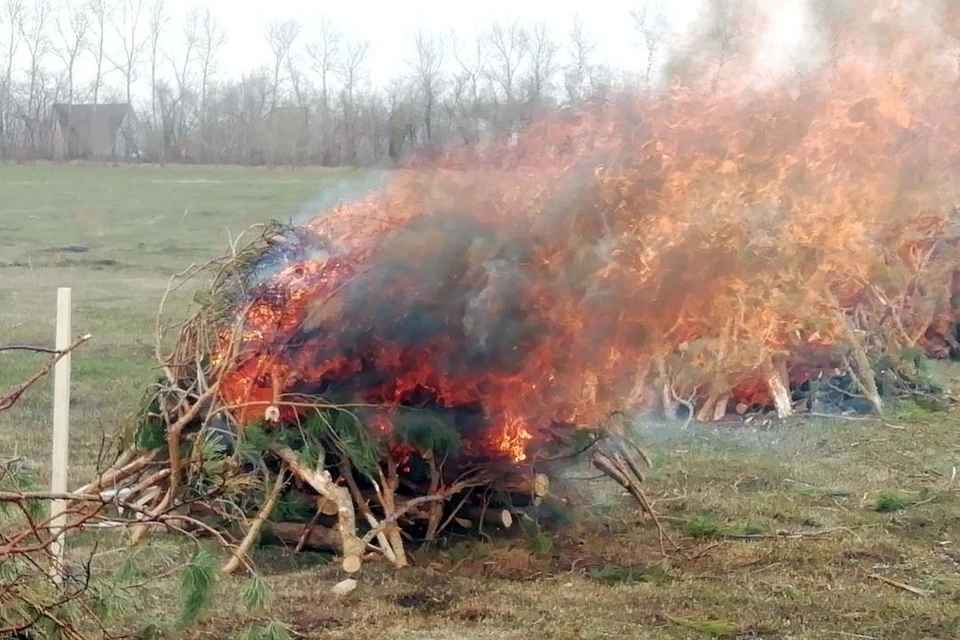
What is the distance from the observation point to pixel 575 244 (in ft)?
17.8

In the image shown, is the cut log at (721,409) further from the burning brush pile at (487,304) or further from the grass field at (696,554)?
the burning brush pile at (487,304)

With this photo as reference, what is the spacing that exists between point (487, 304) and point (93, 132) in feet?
103

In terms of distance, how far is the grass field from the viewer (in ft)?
14.8

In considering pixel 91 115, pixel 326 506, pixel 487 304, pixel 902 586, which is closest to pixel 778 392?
pixel 902 586

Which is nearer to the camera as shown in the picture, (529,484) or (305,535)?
(305,535)

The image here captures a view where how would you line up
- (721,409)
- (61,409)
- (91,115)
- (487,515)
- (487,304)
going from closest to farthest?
(61,409), (487,304), (487,515), (721,409), (91,115)

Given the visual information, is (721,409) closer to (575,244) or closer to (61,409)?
(575,244)

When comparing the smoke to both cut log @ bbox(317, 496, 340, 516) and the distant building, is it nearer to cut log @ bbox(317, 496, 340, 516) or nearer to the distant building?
cut log @ bbox(317, 496, 340, 516)

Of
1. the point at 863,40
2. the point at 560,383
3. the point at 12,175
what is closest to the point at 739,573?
the point at 560,383

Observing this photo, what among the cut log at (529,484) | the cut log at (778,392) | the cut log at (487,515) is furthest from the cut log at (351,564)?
the cut log at (778,392)

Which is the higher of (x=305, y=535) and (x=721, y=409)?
(x=721, y=409)

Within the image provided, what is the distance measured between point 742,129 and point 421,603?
319 centimetres

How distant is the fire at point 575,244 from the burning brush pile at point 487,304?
12 millimetres

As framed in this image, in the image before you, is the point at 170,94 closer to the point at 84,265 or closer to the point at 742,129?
the point at 84,265
